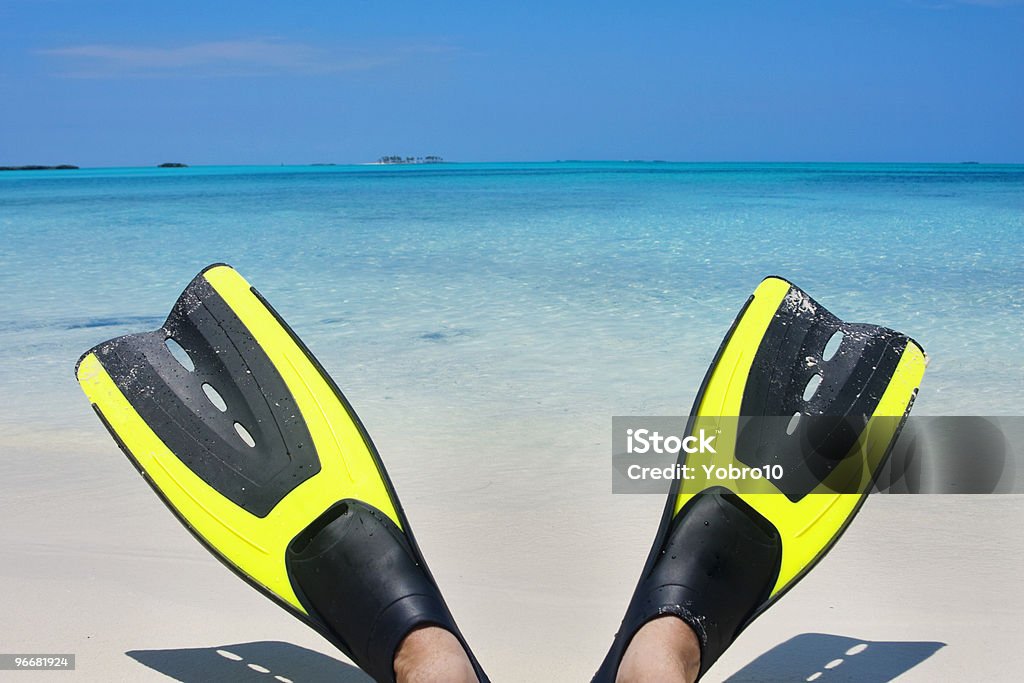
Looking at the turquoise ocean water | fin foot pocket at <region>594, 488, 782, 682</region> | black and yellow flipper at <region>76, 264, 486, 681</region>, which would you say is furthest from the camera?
the turquoise ocean water

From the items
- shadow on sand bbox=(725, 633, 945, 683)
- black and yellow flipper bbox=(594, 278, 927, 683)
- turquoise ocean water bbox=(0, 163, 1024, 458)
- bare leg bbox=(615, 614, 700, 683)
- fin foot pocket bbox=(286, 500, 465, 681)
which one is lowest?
turquoise ocean water bbox=(0, 163, 1024, 458)

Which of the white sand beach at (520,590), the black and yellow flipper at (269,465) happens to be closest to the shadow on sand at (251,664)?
the white sand beach at (520,590)

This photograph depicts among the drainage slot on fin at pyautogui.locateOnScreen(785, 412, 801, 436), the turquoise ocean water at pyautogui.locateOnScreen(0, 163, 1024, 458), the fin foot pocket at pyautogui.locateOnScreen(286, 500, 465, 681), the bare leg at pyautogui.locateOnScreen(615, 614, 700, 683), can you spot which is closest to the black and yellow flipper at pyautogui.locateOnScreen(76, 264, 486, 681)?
the fin foot pocket at pyautogui.locateOnScreen(286, 500, 465, 681)

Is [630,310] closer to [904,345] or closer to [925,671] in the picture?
[904,345]

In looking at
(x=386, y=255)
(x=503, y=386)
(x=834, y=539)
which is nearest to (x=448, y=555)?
(x=834, y=539)

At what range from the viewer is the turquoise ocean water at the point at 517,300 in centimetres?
376

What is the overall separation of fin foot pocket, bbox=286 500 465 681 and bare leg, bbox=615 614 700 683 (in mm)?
303

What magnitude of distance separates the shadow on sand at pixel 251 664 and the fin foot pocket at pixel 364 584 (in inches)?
5.5

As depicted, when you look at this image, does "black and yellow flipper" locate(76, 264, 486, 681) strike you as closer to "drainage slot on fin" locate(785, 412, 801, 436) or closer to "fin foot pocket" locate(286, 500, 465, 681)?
"fin foot pocket" locate(286, 500, 465, 681)

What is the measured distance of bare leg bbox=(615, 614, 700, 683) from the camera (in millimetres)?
1442

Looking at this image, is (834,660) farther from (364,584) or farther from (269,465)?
(269,465)

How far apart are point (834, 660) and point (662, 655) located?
50 cm

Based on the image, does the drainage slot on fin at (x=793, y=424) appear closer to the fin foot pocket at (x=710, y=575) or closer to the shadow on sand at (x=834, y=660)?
the fin foot pocket at (x=710, y=575)

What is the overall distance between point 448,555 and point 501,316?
343cm
